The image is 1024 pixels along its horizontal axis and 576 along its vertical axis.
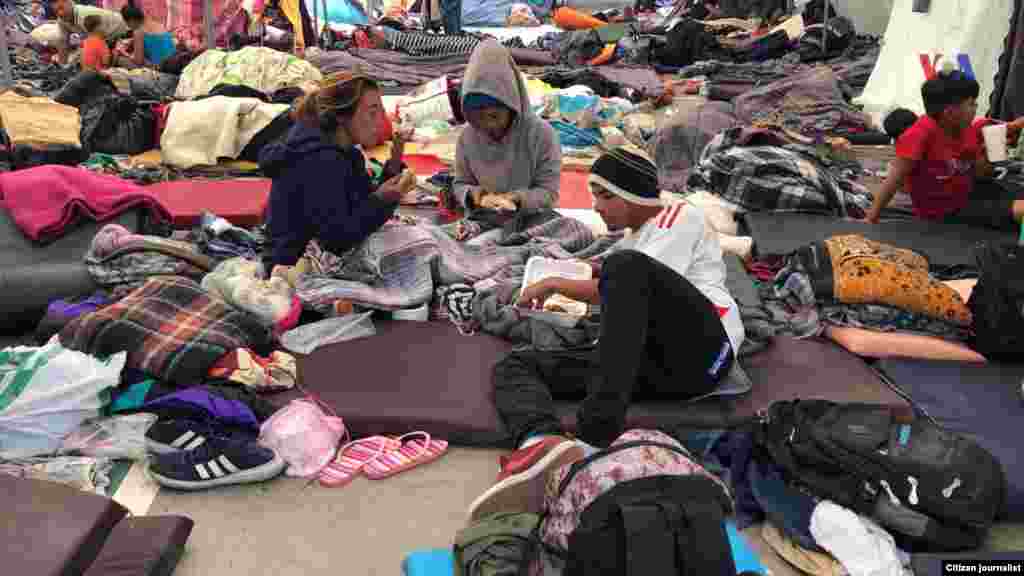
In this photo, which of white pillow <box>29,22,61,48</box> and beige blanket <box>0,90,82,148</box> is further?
white pillow <box>29,22,61,48</box>

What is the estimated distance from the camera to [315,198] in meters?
3.41

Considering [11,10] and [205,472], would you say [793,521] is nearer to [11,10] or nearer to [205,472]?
[205,472]

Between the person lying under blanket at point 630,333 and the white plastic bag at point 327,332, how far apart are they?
632mm

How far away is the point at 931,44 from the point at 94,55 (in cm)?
741

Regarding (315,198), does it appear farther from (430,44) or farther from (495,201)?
(430,44)

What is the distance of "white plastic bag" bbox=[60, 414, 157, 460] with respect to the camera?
265 centimetres

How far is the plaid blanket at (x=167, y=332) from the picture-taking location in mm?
2896

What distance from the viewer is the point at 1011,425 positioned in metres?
2.80

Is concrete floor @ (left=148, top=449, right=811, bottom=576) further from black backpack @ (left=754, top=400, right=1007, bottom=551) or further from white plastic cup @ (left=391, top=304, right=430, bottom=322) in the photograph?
white plastic cup @ (left=391, top=304, right=430, bottom=322)

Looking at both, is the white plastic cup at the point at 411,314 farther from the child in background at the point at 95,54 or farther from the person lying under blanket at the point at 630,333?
the child in background at the point at 95,54

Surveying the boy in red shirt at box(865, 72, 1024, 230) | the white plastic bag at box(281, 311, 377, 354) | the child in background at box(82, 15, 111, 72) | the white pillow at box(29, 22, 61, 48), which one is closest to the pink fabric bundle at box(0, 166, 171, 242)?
the white plastic bag at box(281, 311, 377, 354)

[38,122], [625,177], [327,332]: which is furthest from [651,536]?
[38,122]

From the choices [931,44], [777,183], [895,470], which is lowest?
[895,470]

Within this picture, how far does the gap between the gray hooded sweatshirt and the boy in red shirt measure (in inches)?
68.1
